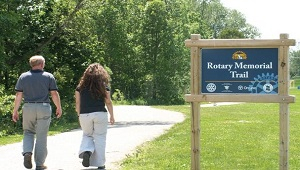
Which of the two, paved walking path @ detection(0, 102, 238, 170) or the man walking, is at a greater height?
the man walking

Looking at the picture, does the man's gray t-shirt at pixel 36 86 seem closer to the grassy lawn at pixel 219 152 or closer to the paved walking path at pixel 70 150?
the paved walking path at pixel 70 150

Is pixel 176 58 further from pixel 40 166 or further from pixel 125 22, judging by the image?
pixel 40 166

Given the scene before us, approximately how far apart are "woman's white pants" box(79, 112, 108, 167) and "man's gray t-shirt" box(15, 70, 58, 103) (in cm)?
69

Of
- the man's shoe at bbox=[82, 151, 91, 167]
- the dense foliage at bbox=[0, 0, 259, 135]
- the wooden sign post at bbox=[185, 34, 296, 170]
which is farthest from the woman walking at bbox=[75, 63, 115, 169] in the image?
the dense foliage at bbox=[0, 0, 259, 135]

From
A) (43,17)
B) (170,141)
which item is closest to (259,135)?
(170,141)

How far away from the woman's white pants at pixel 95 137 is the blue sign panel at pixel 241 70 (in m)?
1.84

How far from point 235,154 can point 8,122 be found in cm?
1039

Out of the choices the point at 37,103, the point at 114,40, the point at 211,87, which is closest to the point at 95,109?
the point at 37,103

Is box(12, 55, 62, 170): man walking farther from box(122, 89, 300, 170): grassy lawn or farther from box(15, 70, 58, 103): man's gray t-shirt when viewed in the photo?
box(122, 89, 300, 170): grassy lawn

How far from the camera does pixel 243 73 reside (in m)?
8.91

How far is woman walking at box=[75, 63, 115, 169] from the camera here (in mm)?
9680

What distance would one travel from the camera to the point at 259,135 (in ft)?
57.3

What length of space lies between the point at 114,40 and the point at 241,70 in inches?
2000

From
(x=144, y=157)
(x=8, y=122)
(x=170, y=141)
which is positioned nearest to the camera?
(x=144, y=157)
